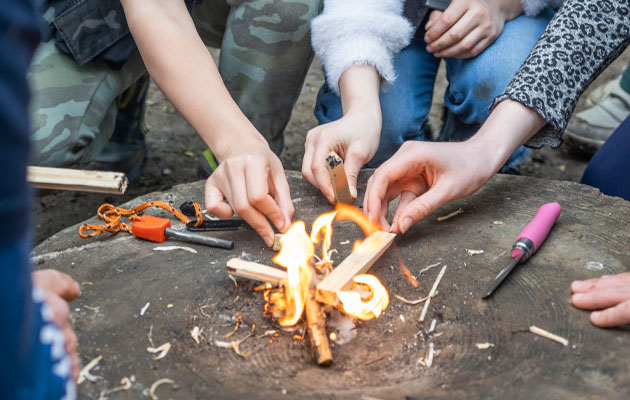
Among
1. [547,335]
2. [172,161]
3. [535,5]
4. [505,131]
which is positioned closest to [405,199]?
[505,131]

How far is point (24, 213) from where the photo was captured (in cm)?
65

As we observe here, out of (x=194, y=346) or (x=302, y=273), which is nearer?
(x=194, y=346)

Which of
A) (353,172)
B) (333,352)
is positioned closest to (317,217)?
(353,172)

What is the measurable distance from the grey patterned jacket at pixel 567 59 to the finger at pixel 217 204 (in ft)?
2.81

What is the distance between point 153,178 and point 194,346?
198 cm

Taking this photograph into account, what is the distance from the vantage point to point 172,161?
320cm

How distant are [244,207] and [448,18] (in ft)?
3.59

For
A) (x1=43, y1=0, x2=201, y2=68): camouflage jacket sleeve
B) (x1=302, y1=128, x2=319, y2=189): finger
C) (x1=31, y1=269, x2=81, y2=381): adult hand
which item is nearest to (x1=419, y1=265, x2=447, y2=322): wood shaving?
(x1=302, y1=128, x2=319, y2=189): finger

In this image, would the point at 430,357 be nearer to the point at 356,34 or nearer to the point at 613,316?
the point at 613,316

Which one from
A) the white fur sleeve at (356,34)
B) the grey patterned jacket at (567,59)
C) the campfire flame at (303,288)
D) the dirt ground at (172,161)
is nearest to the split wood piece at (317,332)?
the campfire flame at (303,288)

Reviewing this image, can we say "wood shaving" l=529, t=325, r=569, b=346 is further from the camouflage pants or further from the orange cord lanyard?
the camouflage pants

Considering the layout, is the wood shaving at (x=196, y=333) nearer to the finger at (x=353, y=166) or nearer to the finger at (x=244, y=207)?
the finger at (x=244, y=207)

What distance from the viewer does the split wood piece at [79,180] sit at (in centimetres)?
159

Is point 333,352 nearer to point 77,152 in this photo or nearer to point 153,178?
point 77,152
